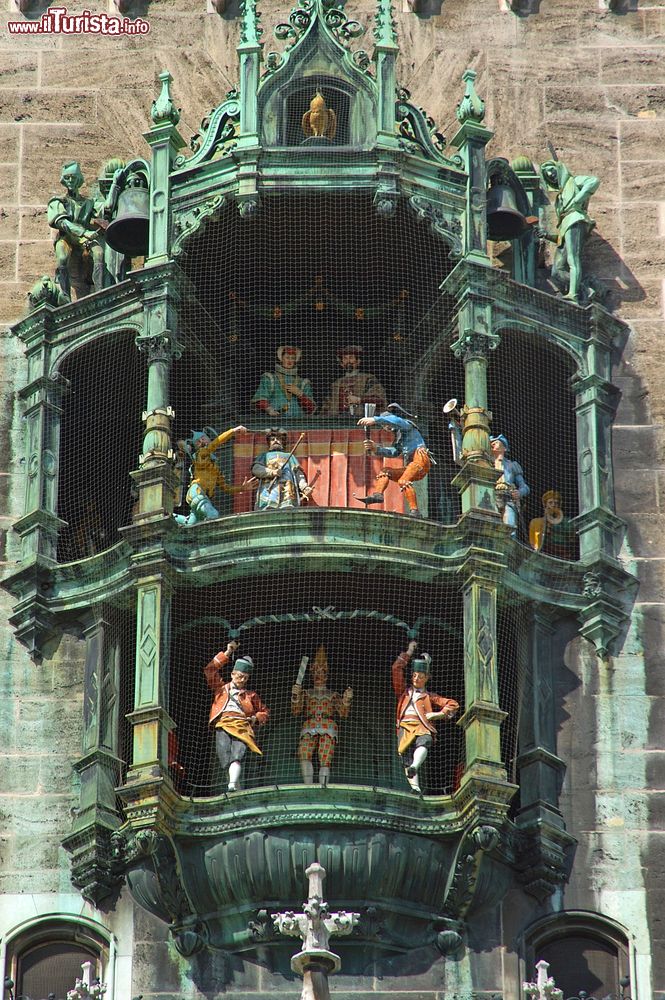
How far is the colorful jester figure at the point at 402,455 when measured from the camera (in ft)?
107

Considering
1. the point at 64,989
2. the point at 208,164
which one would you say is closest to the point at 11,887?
the point at 64,989

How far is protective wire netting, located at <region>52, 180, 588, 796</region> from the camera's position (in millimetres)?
31641

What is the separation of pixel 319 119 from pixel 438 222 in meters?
1.64

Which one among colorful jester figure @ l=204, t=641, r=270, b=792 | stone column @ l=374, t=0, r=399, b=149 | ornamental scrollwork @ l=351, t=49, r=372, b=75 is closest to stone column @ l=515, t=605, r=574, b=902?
colorful jester figure @ l=204, t=641, r=270, b=792

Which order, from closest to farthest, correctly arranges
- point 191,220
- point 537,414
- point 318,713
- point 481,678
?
1. point 481,678
2. point 318,713
3. point 191,220
4. point 537,414

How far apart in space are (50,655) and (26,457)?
2186mm

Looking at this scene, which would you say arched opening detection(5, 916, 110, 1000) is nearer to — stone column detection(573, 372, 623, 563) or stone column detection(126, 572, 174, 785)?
stone column detection(126, 572, 174, 785)

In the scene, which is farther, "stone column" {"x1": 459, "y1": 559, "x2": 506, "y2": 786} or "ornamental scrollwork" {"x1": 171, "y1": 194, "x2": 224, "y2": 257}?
"ornamental scrollwork" {"x1": 171, "y1": 194, "x2": 224, "y2": 257}

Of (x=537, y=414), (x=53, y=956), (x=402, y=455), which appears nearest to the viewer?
(x=53, y=956)

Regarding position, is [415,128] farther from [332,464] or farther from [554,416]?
[332,464]

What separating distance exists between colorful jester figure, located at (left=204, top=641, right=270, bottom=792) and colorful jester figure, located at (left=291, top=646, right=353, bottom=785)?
→ 0.37 m

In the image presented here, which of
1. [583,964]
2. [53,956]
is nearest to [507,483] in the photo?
[583,964]

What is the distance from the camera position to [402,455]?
32.8 meters

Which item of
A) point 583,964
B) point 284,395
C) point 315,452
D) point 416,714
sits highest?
point 284,395
